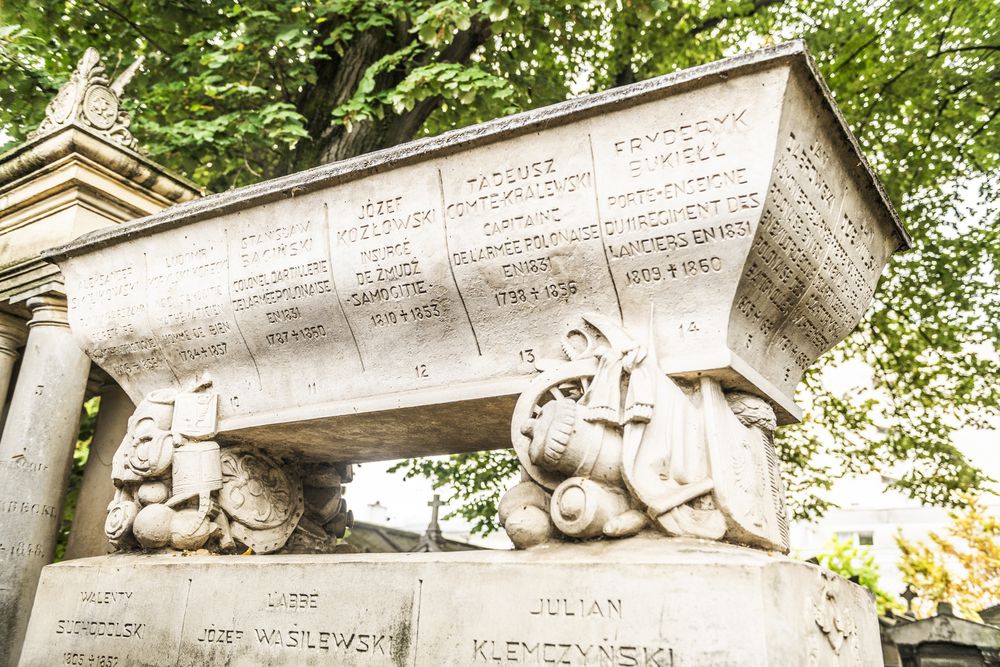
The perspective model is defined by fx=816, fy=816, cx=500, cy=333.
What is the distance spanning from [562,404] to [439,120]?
6.74 m

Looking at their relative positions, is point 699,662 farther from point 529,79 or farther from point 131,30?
point 131,30

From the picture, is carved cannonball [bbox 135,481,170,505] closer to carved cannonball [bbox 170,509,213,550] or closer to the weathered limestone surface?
carved cannonball [bbox 170,509,213,550]

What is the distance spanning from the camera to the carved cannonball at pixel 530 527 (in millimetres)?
3078

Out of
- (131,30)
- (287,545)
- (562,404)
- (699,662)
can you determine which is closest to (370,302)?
(562,404)

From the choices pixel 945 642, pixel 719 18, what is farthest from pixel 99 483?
pixel 945 642

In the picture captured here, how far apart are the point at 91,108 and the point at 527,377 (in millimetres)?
4173

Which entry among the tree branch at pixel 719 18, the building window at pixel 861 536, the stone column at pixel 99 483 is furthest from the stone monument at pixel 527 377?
the building window at pixel 861 536

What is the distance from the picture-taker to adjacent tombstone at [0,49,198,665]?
4.95 metres

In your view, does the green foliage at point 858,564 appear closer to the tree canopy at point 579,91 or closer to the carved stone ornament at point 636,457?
the tree canopy at point 579,91

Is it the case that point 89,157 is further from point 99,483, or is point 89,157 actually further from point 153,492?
point 153,492

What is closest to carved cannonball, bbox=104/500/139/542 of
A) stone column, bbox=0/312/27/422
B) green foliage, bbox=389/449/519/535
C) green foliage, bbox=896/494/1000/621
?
stone column, bbox=0/312/27/422

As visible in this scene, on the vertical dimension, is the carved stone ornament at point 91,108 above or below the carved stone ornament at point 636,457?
above

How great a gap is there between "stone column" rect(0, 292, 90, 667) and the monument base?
924mm

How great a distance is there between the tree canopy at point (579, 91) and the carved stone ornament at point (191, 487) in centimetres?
326
